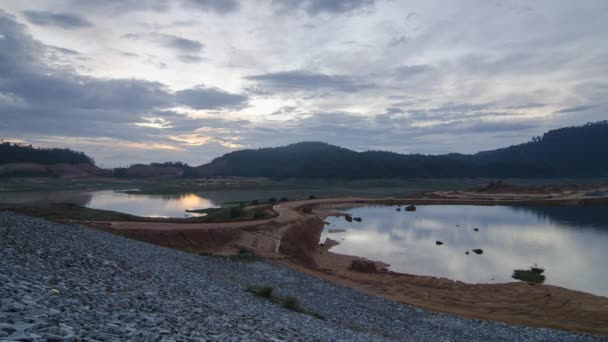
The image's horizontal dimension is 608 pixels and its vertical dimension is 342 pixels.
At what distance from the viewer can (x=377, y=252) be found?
3938cm

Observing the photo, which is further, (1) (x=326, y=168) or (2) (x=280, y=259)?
(1) (x=326, y=168)

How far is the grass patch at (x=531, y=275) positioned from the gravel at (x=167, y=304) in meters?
11.6

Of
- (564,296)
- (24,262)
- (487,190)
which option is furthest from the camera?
(487,190)

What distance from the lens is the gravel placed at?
23.3 feet

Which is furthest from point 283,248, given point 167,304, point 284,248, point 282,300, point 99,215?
point 167,304

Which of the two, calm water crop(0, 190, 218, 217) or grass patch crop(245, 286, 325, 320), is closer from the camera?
grass patch crop(245, 286, 325, 320)

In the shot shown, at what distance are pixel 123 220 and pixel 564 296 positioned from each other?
38.0m

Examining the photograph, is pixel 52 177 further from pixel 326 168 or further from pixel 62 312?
pixel 62 312

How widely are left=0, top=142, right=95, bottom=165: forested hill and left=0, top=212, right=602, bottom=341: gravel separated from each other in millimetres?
152441

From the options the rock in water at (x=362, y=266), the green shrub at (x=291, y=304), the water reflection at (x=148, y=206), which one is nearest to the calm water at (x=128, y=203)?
the water reflection at (x=148, y=206)

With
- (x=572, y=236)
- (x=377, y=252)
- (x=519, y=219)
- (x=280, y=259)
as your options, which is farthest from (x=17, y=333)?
(x=519, y=219)

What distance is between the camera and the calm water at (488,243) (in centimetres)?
3127

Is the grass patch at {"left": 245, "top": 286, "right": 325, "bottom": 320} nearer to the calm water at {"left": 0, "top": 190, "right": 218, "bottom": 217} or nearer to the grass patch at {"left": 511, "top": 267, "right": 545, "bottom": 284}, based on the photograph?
the grass patch at {"left": 511, "top": 267, "right": 545, "bottom": 284}

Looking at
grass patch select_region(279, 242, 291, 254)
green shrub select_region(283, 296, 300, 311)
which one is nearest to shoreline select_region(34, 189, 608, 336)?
grass patch select_region(279, 242, 291, 254)
